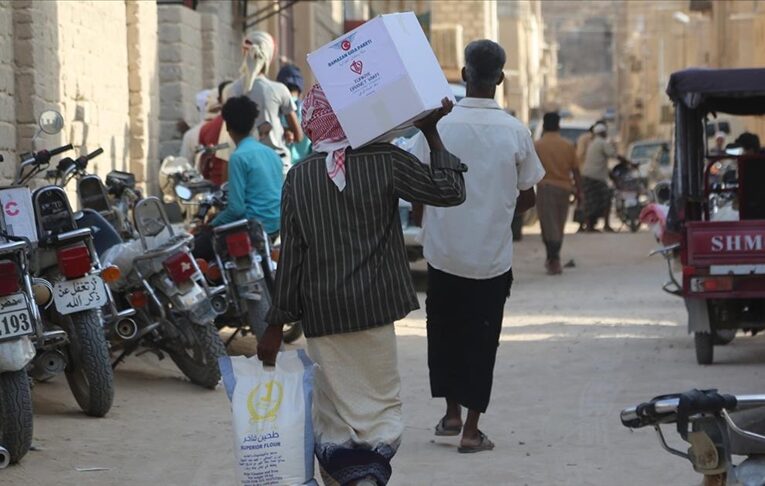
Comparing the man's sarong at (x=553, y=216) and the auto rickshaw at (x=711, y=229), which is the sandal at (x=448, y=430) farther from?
the man's sarong at (x=553, y=216)

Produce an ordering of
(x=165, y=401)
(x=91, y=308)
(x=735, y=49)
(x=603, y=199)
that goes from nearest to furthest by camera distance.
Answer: (x=91, y=308)
(x=165, y=401)
(x=603, y=199)
(x=735, y=49)

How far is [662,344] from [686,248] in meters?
1.56

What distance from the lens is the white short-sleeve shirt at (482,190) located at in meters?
7.11

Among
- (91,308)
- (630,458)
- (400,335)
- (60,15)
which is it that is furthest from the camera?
(400,335)

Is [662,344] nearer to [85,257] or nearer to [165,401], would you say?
[165,401]

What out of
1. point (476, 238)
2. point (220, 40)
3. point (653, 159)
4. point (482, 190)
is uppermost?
point (220, 40)

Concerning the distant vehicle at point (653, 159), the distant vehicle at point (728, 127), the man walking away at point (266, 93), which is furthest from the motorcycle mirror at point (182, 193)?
the distant vehicle at point (653, 159)

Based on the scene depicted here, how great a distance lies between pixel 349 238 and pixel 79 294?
2.72m

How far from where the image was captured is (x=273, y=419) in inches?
203

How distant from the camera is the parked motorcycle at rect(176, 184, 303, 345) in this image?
953 centimetres

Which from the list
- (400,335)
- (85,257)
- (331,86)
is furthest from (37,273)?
(400,335)

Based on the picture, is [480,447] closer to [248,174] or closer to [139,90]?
[248,174]

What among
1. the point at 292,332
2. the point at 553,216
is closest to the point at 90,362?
the point at 292,332

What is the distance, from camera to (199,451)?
24.5ft
